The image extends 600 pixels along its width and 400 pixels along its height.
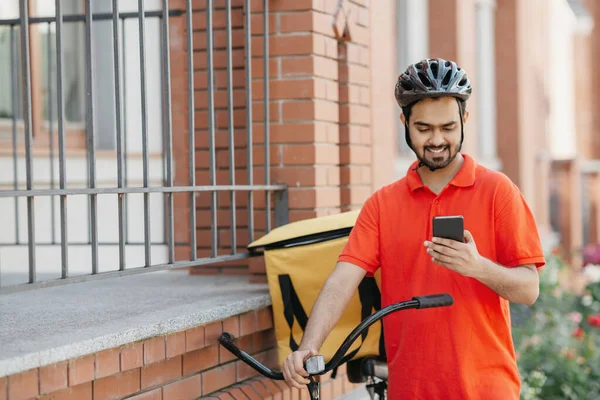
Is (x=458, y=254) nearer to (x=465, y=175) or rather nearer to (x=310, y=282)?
(x=465, y=175)

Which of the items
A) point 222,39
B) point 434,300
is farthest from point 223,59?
point 434,300

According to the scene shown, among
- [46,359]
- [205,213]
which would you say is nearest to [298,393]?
[205,213]

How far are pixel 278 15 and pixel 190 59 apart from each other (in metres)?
0.81

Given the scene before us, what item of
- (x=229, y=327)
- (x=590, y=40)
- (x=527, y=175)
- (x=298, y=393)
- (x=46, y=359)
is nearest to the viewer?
(x=46, y=359)

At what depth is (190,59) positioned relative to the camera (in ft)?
12.5

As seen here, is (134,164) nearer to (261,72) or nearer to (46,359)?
(261,72)

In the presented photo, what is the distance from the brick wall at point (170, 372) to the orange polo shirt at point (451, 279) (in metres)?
0.65

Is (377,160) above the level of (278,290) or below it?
above

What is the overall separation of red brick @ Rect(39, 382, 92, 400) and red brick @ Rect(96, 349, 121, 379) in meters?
0.05

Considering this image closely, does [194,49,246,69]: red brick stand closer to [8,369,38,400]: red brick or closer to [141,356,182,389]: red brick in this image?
[141,356,182,389]: red brick

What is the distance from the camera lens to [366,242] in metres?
3.26

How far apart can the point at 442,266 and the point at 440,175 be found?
0.34 meters

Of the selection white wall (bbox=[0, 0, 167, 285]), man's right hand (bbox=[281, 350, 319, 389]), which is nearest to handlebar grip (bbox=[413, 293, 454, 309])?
man's right hand (bbox=[281, 350, 319, 389])

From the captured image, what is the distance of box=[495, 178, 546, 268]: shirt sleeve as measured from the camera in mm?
2975
